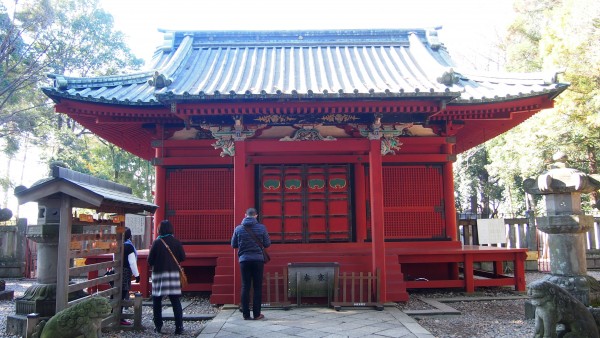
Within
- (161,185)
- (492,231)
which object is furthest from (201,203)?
(492,231)

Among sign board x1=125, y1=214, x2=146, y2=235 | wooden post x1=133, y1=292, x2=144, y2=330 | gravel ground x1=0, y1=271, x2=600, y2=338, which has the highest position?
sign board x1=125, y1=214, x2=146, y2=235

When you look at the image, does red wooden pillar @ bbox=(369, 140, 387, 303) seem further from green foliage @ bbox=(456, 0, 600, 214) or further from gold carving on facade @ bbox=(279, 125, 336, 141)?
green foliage @ bbox=(456, 0, 600, 214)

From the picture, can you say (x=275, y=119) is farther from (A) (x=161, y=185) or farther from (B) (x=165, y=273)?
(B) (x=165, y=273)

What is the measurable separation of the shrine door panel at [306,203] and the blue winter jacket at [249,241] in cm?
320

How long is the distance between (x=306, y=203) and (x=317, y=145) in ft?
6.86

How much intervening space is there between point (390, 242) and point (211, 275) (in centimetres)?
423

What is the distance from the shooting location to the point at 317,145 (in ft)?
28.7

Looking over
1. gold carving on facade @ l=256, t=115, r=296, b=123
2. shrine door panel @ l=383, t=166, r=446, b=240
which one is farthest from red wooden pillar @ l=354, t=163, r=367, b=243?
gold carving on facade @ l=256, t=115, r=296, b=123

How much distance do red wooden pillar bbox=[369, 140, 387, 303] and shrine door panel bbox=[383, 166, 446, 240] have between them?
6.22 feet

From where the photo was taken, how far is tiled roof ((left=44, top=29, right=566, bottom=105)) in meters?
8.07

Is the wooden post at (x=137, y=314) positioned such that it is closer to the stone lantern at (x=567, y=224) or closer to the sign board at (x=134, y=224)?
the stone lantern at (x=567, y=224)

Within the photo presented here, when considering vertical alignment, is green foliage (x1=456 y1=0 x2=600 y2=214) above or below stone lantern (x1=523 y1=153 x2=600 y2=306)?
above

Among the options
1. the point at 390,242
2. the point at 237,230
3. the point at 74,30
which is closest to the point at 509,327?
the point at 390,242

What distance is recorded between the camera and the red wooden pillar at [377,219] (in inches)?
325
